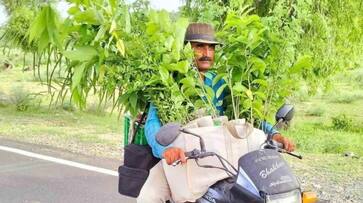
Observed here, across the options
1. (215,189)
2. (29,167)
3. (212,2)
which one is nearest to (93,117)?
(29,167)

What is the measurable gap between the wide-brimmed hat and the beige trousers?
800 mm

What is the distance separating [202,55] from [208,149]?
767 millimetres

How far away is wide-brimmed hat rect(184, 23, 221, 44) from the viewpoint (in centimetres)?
347

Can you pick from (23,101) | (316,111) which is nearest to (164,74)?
(23,101)

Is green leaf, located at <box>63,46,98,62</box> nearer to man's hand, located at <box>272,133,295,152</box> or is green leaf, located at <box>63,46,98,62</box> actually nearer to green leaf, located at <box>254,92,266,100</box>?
green leaf, located at <box>254,92,266,100</box>

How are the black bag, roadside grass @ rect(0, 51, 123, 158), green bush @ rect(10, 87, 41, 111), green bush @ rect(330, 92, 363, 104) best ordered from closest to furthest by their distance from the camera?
1. the black bag
2. roadside grass @ rect(0, 51, 123, 158)
3. green bush @ rect(10, 87, 41, 111)
4. green bush @ rect(330, 92, 363, 104)

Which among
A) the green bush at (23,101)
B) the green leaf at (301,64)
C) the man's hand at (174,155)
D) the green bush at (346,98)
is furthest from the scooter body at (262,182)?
the green bush at (346,98)

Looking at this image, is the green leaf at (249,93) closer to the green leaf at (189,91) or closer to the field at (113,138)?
the green leaf at (189,91)

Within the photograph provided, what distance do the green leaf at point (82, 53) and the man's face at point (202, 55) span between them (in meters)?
0.64

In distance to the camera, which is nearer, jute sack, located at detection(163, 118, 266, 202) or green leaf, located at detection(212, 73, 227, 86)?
jute sack, located at detection(163, 118, 266, 202)

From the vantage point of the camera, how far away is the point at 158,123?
333 cm

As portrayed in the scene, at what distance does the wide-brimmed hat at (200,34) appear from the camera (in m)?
3.47

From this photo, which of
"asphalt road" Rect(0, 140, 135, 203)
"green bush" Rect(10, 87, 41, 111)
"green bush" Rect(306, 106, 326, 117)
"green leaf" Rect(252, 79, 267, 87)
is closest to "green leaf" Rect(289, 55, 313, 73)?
"green leaf" Rect(252, 79, 267, 87)

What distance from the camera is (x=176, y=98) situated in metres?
3.23
